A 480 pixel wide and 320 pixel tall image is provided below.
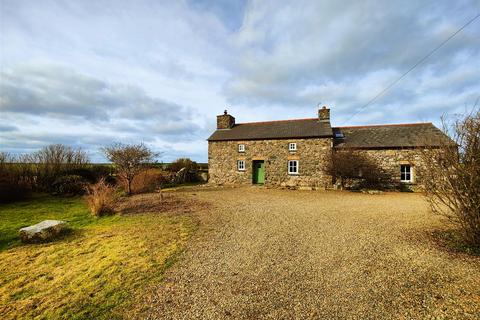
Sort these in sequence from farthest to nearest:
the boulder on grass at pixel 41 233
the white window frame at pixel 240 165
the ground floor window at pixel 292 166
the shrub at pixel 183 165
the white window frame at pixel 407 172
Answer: the shrub at pixel 183 165
the white window frame at pixel 240 165
the ground floor window at pixel 292 166
the white window frame at pixel 407 172
the boulder on grass at pixel 41 233

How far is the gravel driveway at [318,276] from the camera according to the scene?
311 cm

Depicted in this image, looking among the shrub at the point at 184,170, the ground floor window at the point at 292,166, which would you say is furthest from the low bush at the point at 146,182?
the ground floor window at the point at 292,166

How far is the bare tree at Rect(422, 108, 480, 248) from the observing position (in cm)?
446

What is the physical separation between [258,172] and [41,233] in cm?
1546

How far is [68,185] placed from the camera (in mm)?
14391

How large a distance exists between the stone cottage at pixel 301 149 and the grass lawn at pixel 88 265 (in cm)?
1207

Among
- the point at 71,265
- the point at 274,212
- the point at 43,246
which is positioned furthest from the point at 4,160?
the point at 274,212

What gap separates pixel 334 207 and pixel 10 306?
1027 cm

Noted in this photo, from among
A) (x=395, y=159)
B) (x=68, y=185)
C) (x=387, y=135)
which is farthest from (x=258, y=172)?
(x=68, y=185)

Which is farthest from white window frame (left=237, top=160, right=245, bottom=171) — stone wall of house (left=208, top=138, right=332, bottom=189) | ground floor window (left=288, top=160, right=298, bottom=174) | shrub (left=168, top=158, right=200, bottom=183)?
shrub (left=168, top=158, right=200, bottom=183)

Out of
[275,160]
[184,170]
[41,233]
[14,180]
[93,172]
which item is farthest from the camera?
[184,170]

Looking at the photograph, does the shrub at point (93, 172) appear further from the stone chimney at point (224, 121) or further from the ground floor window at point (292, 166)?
the ground floor window at point (292, 166)

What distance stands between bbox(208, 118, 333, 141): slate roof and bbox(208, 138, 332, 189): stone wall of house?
42 cm

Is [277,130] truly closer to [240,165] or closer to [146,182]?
[240,165]
